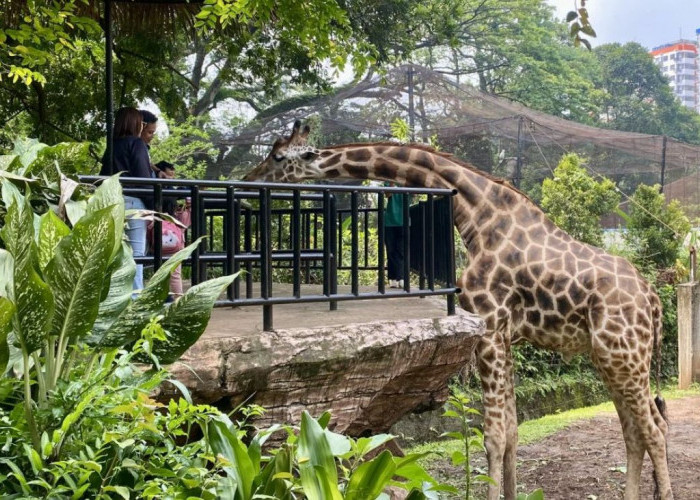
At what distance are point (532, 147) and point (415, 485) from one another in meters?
13.8

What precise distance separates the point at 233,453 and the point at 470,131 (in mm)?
13094

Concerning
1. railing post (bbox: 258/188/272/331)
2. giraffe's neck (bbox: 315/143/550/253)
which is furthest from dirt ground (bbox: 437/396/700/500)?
railing post (bbox: 258/188/272/331)

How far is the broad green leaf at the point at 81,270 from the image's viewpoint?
6.90 feet

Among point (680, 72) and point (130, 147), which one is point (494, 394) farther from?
point (680, 72)

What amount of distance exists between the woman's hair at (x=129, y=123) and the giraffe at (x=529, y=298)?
4.86 feet

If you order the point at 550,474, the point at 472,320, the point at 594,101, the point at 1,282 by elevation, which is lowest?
the point at 550,474

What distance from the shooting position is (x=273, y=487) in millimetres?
2201

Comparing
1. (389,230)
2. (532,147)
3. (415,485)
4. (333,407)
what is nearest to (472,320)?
(333,407)

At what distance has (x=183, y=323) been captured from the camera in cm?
243

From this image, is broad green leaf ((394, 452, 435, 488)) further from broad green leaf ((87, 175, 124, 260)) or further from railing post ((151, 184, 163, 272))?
railing post ((151, 184, 163, 272))

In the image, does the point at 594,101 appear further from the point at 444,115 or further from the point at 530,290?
the point at 530,290

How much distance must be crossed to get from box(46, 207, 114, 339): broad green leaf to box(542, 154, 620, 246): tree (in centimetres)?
1088

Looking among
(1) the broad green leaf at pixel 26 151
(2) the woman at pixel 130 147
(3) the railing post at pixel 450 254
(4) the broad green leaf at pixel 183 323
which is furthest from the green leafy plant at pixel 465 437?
(2) the woman at pixel 130 147

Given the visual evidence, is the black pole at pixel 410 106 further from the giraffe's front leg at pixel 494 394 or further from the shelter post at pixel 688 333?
the giraffe's front leg at pixel 494 394
